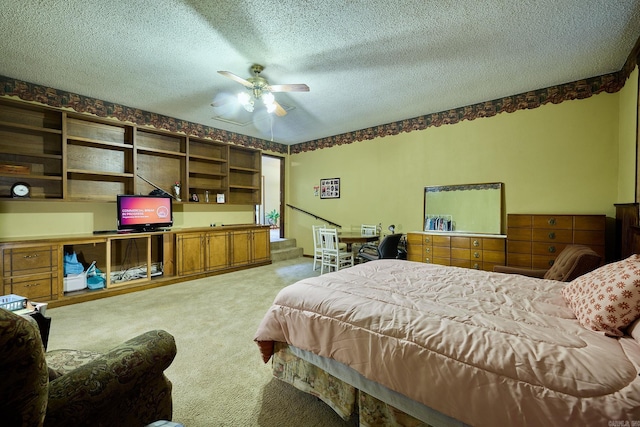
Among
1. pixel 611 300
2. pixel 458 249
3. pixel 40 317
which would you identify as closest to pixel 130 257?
pixel 40 317

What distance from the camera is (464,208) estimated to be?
13.6ft

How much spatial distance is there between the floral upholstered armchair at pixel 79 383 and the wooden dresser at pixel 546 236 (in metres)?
3.89

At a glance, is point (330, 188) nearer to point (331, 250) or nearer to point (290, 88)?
point (331, 250)

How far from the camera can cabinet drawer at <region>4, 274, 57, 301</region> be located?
2.89m

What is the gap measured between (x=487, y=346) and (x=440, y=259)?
3.09 m

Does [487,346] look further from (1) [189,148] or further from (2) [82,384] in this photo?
(1) [189,148]

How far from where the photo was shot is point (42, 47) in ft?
8.38

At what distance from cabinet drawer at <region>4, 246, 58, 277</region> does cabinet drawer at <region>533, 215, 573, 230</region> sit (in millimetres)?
5836

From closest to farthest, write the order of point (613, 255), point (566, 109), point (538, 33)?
point (538, 33), point (613, 255), point (566, 109)

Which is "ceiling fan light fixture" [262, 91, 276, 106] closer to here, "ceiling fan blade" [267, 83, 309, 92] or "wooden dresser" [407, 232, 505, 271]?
"ceiling fan blade" [267, 83, 309, 92]

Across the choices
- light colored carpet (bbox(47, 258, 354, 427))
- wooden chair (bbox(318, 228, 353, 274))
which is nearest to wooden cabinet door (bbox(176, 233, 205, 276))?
light colored carpet (bbox(47, 258, 354, 427))

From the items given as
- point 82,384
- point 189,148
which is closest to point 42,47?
point 189,148

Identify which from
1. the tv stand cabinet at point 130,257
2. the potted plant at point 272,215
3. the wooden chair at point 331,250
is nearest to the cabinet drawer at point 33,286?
the tv stand cabinet at point 130,257

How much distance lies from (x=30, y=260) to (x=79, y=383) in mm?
3243
